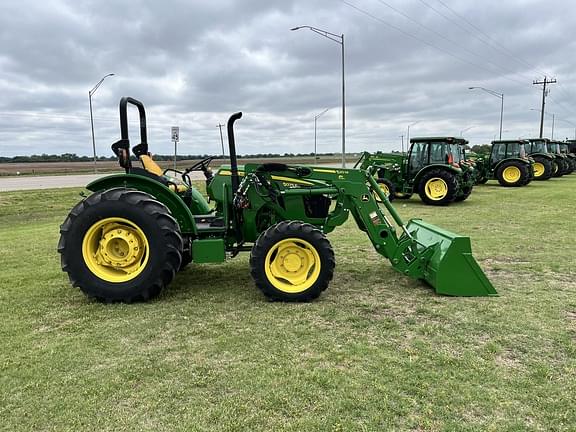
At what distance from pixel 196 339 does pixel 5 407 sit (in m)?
1.50

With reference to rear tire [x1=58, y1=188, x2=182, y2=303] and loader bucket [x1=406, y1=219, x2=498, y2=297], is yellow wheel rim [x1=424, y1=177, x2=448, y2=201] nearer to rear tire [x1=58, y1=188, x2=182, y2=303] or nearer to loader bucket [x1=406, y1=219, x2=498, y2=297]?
loader bucket [x1=406, y1=219, x2=498, y2=297]

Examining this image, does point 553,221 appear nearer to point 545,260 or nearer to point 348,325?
point 545,260

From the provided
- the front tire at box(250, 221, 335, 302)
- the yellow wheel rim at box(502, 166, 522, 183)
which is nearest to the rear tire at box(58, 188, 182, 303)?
the front tire at box(250, 221, 335, 302)

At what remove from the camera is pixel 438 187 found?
51.3 feet

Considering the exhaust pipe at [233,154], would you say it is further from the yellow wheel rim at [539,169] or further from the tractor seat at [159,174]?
the yellow wheel rim at [539,169]

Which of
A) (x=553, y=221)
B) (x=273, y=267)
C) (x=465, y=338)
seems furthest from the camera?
(x=553, y=221)

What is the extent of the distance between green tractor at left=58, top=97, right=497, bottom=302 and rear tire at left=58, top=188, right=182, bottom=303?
0.03 ft

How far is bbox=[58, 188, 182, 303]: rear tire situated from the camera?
16.6 feet

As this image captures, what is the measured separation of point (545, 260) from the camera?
7039 mm

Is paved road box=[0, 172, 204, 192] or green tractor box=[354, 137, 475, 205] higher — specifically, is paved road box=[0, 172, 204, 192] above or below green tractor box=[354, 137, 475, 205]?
below

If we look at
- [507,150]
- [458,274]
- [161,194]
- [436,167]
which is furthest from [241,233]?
[507,150]

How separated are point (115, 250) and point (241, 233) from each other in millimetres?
1458

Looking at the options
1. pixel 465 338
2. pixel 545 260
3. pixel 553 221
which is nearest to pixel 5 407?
pixel 465 338

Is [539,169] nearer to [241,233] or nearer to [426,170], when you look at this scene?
[426,170]
